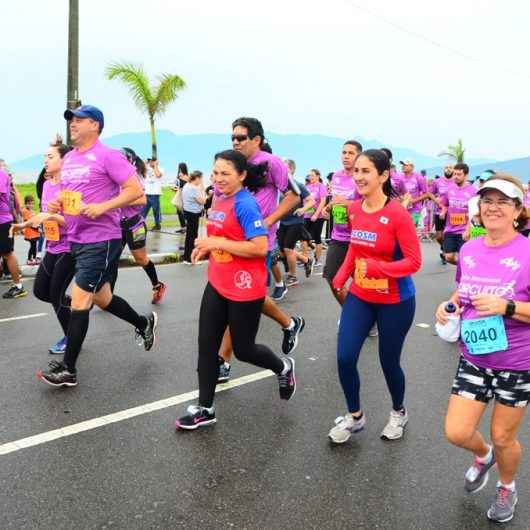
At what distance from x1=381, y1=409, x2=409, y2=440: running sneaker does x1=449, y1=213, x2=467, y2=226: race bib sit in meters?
4.67

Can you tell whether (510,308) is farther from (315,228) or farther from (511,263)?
(315,228)

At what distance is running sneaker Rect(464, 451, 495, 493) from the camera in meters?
3.11

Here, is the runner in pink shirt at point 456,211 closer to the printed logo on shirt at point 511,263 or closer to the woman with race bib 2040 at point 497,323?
the woman with race bib 2040 at point 497,323

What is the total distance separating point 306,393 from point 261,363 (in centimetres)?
72

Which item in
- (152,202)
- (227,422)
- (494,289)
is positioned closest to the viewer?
(494,289)

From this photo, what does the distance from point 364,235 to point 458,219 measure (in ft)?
15.8

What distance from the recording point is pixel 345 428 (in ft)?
12.1

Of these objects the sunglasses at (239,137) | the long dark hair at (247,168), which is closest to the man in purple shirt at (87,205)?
the sunglasses at (239,137)

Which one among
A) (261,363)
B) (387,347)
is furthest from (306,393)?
(387,347)

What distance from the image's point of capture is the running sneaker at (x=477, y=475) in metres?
3.11

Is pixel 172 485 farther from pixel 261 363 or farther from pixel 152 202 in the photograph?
pixel 152 202

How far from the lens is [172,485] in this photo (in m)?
3.14

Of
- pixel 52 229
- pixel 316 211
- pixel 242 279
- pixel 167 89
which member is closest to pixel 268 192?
pixel 242 279

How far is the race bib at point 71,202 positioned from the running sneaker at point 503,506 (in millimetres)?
3243
